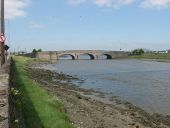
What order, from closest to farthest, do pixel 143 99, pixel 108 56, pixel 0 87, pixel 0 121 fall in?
pixel 0 121 → pixel 0 87 → pixel 143 99 → pixel 108 56

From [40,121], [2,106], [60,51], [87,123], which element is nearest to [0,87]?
[40,121]

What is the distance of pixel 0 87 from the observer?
12164mm

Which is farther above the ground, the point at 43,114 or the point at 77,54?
the point at 43,114

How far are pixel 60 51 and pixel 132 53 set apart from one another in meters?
42.0

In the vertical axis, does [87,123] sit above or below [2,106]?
below

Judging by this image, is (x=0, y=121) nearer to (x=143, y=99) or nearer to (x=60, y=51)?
(x=143, y=99)

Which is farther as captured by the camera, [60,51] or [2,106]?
[60,51]

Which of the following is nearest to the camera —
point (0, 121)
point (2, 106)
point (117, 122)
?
point (0, 121)

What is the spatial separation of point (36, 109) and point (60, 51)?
466ft

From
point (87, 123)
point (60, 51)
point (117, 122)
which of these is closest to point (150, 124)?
point (117, 122)

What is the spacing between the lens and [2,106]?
8922 millimetres

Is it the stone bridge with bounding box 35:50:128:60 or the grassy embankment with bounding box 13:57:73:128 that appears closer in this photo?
the grassy embankment with bounding box 13:57:73:128

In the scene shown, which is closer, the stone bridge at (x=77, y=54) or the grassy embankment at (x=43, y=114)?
the grassy embankment at (x=43, y=114)

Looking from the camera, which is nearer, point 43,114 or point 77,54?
point 43,114
